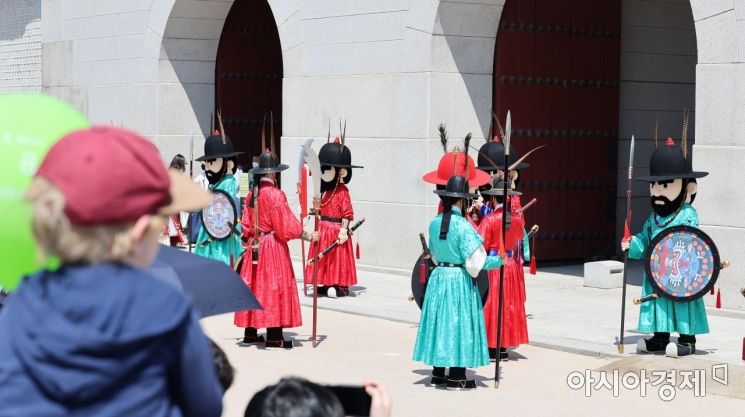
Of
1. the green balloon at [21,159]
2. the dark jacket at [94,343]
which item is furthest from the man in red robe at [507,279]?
the dark jacket at [94,343]

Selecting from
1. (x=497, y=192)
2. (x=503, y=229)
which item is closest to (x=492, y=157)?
(x=497, y=192)

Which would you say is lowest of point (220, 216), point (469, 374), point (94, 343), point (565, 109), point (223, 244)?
point (469, 374)

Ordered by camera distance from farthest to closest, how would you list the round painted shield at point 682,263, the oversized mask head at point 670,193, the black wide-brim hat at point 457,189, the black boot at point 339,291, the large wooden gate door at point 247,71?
the large wooden gate door at point 247,71 < the black boot at point 339,291 < the oversized mask head at point 670,193 < the round painted shield at point 682,263 < the black wide-brim hat at point 457,189

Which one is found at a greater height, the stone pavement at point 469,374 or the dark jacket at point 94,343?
the dark jacket at point 94,343

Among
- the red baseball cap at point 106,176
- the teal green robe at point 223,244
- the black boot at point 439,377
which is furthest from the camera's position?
the teal green robe at point 223,244

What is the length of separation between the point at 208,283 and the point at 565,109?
38.2 ft

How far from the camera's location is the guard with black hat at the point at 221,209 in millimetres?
11219

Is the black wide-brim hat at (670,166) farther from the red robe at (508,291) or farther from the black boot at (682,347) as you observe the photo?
the black boot at (682,347)

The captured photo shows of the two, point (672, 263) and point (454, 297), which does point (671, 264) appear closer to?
point (672, 263)

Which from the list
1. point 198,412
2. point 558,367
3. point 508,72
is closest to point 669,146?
point 558,367

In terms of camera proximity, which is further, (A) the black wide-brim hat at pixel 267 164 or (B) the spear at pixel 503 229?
(A) the black wide-brim hat at pixel 267 164

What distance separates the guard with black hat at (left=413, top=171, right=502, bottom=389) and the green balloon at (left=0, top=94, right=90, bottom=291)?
497cm

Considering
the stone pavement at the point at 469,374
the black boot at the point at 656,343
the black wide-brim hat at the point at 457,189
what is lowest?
the stone pavement at the point at 469,374

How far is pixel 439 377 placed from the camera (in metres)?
8.02
